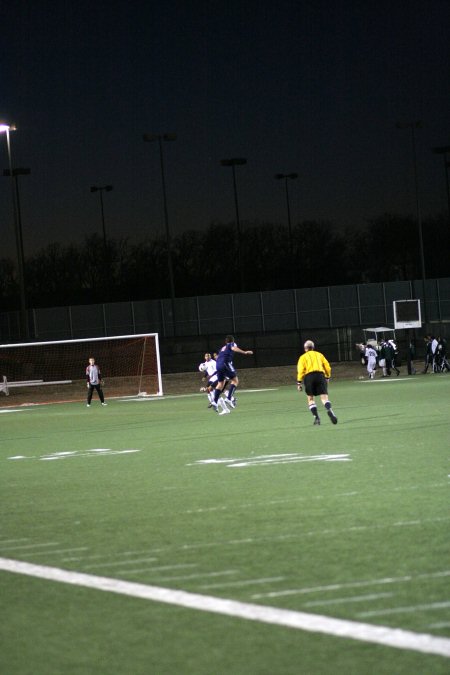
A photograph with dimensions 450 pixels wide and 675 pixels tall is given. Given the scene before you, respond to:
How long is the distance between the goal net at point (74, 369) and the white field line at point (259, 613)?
137 feet

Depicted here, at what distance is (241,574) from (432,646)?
213 centimetres

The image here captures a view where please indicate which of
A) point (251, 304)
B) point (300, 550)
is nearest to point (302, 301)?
point (251, 304)

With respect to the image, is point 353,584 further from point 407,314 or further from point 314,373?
point 407,314

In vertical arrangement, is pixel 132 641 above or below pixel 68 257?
below

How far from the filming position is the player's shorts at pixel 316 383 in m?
21.3

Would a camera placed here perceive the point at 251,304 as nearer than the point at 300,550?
No

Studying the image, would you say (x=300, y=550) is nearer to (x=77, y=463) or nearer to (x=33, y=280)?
(x=77, y=463)

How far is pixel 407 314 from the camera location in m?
49.8

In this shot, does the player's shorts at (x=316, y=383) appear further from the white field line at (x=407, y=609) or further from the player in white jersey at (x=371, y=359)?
the player in white jersey at (x=371, y=359)

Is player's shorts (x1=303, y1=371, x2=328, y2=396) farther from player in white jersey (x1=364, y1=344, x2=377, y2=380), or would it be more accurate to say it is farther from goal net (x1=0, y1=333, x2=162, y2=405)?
player in white jersey (x1=364, y1=344, x2=377, y2=380)

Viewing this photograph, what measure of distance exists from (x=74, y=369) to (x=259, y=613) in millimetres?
52094

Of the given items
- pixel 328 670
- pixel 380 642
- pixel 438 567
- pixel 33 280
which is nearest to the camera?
pixel 328 670

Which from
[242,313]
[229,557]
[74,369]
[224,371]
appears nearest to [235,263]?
[242,313]

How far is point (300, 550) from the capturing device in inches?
313
